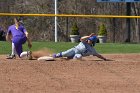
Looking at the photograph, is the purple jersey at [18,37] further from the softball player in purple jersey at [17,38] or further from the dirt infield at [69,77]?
the dirt infield at [69,77]

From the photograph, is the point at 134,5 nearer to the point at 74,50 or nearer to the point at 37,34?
the point at 37,34

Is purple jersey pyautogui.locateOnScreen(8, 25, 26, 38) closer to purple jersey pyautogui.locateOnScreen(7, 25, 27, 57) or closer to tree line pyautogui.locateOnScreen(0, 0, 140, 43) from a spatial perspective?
purple jersey pyautogui.locateOnScreen(7, 25, 27, 57)

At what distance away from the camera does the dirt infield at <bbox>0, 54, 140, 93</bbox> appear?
337 inches

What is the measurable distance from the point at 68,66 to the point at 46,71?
0.81 meters

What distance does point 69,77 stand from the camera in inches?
383

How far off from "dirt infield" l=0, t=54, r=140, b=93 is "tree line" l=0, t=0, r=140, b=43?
1561cm

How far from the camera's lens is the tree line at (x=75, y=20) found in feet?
90.3

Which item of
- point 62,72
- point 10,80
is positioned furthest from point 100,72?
point 10,80

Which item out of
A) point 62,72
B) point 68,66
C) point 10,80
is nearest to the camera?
point 10,80

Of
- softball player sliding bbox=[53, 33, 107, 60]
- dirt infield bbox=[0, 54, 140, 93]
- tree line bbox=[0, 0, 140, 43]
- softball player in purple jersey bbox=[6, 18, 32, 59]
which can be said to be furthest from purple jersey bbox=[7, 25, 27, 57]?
tree line bbox=[0, 0, 140, 43]

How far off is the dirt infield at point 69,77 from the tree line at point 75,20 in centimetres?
1561

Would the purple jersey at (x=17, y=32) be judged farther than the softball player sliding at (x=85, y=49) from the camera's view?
Yes

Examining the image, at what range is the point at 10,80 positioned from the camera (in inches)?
367

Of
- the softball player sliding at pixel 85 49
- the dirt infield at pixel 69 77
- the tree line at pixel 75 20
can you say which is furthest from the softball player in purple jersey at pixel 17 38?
the tree line at pixel 75 20
